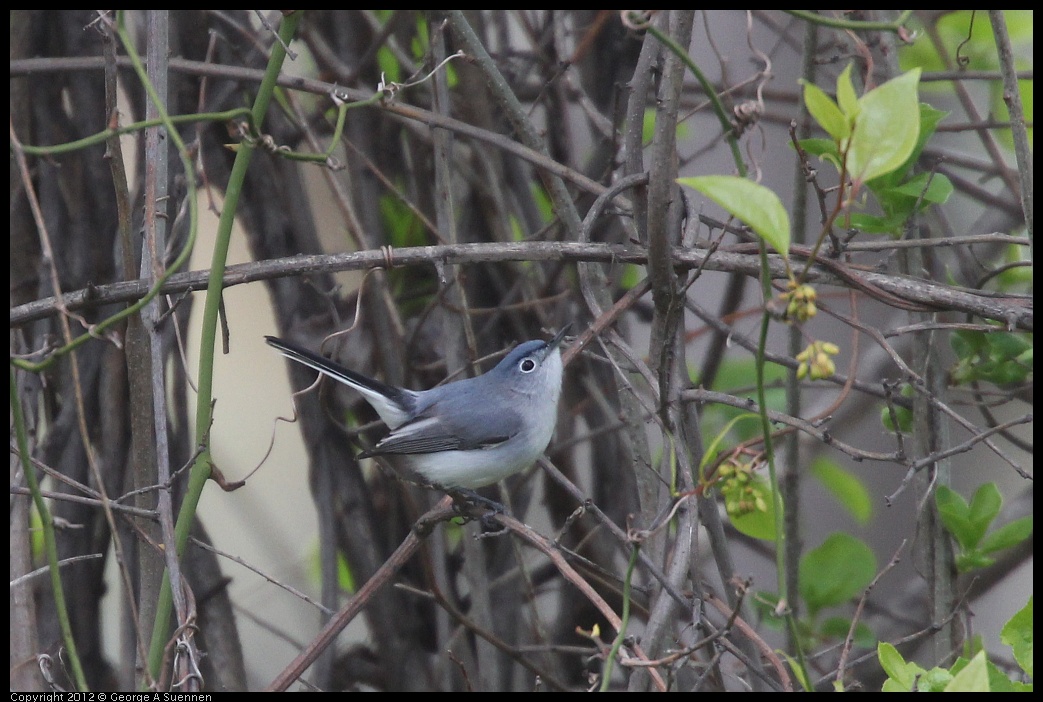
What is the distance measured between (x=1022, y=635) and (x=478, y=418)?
5.54 ft

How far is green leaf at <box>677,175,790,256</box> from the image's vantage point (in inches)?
46.3

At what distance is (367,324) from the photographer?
2914mm

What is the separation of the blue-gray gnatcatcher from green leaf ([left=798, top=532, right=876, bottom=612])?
895 millimetres

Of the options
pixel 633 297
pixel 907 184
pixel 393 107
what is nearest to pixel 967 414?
pixel 907 184

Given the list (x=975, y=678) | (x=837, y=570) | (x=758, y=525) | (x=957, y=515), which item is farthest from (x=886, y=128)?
(x=837, y=570)

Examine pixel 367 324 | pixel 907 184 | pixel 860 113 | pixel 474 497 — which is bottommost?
pixel 474 497

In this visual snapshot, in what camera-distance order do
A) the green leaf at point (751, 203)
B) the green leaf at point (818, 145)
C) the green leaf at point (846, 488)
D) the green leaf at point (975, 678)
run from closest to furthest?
the green leaf at point (751, 203), the green leaf at point (975, 678), the green leaf at point (818, 145), the green leaf at point (846, 488)

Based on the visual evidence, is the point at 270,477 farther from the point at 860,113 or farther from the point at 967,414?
the point at 860,113

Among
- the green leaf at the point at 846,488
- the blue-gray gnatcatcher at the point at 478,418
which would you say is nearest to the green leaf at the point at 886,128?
the blue-gray gnatcatcher at the point at 478,418

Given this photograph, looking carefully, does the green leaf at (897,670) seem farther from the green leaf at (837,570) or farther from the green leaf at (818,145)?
the green leaf at (837,570)

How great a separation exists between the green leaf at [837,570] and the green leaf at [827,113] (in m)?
1.69

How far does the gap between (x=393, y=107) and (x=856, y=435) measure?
12.0ft

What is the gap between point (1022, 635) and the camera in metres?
1.61

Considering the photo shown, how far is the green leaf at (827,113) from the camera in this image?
4.07 feet
